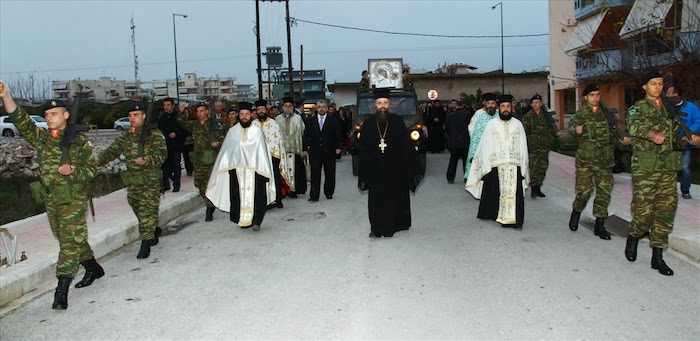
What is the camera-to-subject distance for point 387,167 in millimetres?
8219

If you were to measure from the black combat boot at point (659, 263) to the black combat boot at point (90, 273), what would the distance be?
562 cm

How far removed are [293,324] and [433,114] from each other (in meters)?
17.9

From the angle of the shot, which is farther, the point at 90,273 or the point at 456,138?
the point at 456,138

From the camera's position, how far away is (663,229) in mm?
6082

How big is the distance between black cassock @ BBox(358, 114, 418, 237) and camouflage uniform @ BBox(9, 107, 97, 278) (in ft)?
12.0

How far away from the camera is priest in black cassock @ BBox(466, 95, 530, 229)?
8.50 metres

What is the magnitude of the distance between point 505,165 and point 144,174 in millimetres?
4730

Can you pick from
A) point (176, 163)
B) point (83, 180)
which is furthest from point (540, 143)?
point (83, 180)

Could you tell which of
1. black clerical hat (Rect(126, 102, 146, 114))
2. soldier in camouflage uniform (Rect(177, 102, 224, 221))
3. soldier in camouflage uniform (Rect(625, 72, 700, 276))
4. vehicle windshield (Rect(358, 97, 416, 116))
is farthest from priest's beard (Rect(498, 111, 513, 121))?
vehicle windshield (Rect(358, 97, 416, 116))

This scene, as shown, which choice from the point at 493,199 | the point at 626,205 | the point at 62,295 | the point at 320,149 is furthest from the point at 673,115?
the point at 320,149

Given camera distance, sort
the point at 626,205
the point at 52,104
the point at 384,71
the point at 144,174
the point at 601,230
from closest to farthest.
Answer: the point at 52,104
the point at 144,174
the point at 601,230
the point at 626,205
the point at 384,71

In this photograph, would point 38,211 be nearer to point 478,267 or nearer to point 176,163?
point 176,163

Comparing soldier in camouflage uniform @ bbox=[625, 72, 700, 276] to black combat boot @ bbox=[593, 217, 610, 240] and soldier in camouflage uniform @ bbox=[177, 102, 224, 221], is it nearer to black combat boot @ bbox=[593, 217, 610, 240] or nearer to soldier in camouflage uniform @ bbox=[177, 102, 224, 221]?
black combat boot @ bbox=[593, 217, 610, 240]

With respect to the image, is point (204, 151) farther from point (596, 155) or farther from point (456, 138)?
point (456, 138)
